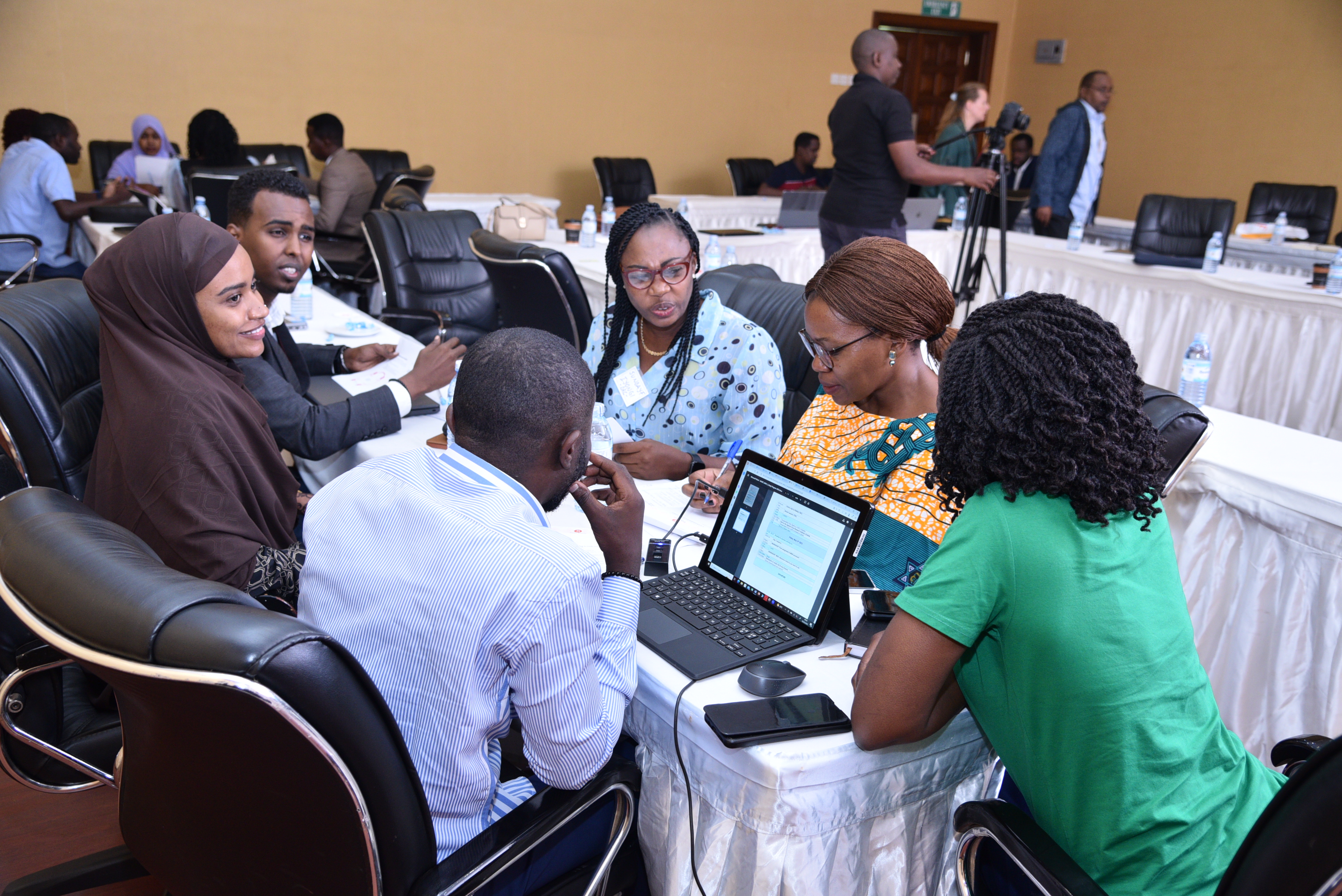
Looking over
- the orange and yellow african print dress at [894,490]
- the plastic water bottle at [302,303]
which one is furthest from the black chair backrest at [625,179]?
the orange and yellow african print dress at [894,490]

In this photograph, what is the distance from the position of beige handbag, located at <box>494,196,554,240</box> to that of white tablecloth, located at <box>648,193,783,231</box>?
1.89 m

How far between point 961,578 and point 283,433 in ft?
5.22

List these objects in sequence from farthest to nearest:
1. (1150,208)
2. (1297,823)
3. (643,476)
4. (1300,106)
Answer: (1300,106), (1150,208), (643,476), (1297,823)

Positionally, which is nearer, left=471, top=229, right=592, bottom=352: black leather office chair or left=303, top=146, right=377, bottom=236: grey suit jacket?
left=471, top=229, right=592, bottom=352: black leather office chair

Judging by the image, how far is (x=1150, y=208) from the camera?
521 cm

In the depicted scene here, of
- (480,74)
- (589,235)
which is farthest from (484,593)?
(480,74)

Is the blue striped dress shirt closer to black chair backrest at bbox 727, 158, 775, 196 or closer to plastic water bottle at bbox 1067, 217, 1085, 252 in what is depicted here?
plastic water bottle at bbox 1067, 217, 1085, 252

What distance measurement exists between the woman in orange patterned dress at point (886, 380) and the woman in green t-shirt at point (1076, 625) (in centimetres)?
40

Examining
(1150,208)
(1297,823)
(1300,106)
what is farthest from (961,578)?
(1300,106)

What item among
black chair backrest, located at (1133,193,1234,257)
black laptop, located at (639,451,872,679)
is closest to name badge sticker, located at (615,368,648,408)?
black laptop, located at (639,451,872,679)

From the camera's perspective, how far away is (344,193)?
5508mm

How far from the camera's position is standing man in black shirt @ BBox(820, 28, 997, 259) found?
161 inches

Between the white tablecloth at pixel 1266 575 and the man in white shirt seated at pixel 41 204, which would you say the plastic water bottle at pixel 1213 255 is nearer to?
the white tablecloth at pixel 1266 575

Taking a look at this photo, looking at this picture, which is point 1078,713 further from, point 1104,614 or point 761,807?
point 761,807
